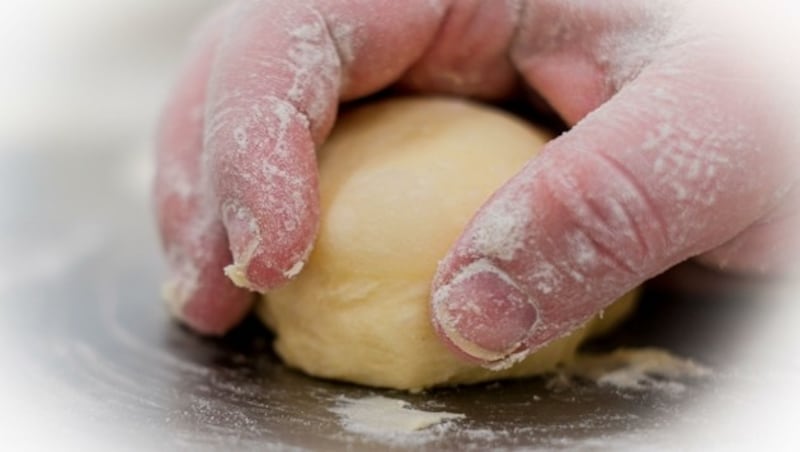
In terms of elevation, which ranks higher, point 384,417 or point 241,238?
point 241,238

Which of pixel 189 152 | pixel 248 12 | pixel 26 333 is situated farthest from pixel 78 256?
pixel 248 12

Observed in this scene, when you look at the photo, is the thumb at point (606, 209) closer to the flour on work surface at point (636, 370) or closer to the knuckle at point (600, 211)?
the knuckle at point (600, 211)

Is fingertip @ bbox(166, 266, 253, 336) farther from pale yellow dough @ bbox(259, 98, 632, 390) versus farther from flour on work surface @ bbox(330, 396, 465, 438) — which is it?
flour on work surface @ bbox(330, 396, 465, 438)

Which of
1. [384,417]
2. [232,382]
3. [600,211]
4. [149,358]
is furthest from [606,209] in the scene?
[149,358]

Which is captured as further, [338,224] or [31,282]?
[31,282]

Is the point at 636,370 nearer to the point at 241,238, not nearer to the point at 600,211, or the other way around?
the point at 600,211

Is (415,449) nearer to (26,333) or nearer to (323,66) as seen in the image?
(323,66)

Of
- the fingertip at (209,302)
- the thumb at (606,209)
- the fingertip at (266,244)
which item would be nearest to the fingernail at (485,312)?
the thumb at (606,209)
